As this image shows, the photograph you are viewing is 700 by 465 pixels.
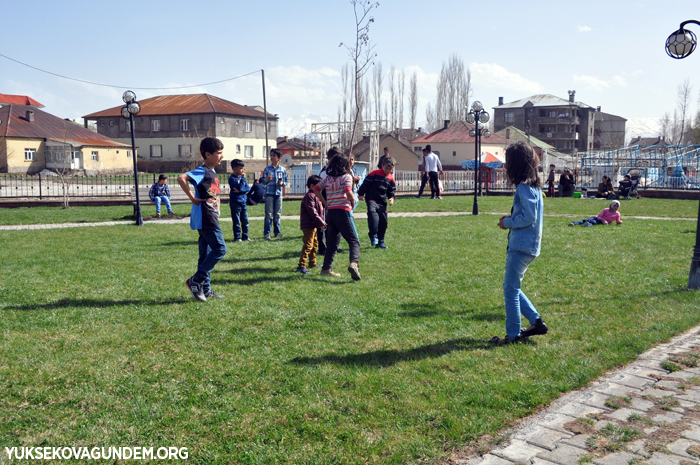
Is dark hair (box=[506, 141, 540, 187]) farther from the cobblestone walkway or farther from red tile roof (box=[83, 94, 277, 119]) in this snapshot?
red tile roof (box=[83, 94, 277, 119])

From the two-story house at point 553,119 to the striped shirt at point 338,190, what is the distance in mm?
84462

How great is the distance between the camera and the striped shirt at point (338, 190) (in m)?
7.76

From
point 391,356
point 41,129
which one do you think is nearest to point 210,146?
point 391,356

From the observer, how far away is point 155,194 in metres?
18.0

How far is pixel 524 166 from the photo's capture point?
15.7 ft

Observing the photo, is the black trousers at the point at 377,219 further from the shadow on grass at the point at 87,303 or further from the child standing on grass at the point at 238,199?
the shadow on grass at the point at 87,303

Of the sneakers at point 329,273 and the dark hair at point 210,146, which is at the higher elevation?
the dark hair at point 210,146

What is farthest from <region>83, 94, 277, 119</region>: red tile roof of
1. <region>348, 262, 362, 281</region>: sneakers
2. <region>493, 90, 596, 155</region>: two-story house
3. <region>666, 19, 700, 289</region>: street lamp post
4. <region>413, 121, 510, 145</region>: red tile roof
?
<region>666, 19, 700, 289</region>: street lamp post

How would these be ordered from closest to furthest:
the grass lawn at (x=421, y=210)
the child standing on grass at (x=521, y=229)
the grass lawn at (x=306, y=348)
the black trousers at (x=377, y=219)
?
the grass lawn at (x=306, y=348), the child standing on grass at (x=521, y=229), the black trousers at (x=377, y=219), the grass lawn at (x=421, y=210)

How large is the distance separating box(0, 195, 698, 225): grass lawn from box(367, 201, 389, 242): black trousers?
783cm

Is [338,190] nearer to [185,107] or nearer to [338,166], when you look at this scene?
[338,166]

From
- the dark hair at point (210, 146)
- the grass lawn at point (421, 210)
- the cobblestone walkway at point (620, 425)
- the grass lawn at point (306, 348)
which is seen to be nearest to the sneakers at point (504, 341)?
the grass lawn at point (306, 348)

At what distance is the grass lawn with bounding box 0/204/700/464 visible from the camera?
341 cm

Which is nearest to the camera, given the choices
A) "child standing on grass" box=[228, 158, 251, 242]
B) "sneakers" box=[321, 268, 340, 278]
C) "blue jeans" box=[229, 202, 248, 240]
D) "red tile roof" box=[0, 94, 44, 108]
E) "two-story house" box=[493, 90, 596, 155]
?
"sneakers" box=[321, 268, 340, 278]
